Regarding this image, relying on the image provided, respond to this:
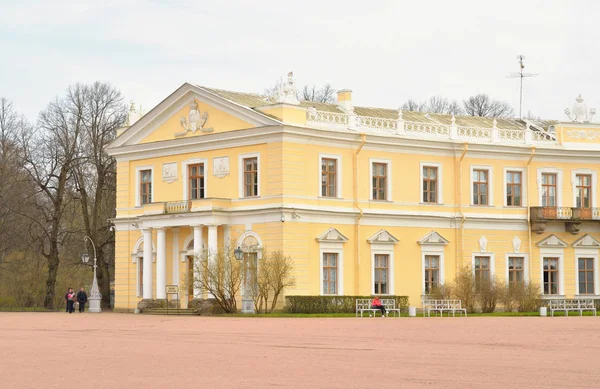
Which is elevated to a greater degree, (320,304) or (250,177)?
(250,177)

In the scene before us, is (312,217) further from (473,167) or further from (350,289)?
(473,167)

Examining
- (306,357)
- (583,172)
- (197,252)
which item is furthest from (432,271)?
(306,357)

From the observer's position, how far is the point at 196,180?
2014 inches

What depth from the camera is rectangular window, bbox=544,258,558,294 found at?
5491cm

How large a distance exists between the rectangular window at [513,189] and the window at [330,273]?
32.8 feet

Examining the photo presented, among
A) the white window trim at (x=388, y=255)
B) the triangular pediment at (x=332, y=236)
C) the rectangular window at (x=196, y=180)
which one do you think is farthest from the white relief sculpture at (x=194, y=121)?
the white window trim at (x=388, y=255)

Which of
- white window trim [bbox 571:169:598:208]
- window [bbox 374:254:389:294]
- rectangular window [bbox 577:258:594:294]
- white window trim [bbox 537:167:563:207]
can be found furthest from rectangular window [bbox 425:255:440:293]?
white window trim [bbox 571:169:598:208]

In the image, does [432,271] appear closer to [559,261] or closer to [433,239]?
[433,239]

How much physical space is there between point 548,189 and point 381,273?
394 inches

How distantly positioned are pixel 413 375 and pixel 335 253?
1241 inches

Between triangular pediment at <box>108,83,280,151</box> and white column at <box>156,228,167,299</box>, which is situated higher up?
triangular pediment at <box>108,83,280,151</box>

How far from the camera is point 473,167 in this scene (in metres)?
53.6

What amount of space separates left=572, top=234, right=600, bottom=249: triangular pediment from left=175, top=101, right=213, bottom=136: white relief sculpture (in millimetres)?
18500

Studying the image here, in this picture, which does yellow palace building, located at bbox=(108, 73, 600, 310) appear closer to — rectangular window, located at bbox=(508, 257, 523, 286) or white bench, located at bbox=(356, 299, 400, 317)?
rectangular window, located at bbox=(508, 257, 523, 286)
